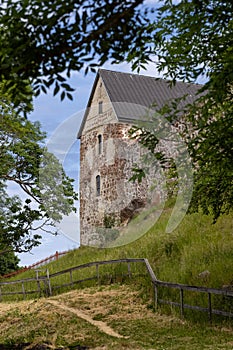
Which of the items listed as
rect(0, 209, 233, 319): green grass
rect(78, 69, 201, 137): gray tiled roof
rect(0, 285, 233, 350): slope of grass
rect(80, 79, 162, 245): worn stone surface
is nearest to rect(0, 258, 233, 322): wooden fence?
rect(0, 209, 233, 319): green grass

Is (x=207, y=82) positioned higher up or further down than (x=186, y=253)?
higher up

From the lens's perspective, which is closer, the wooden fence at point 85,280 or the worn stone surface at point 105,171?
the wooden fence at point 85,280

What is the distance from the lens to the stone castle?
27719 mm

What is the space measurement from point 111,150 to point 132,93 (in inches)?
150

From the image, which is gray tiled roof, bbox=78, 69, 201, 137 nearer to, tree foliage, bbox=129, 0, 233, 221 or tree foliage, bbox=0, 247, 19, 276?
tree foliage, bbox=0, 247, 19, 276

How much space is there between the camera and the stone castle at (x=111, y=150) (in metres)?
27.7

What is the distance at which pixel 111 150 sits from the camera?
95.8 ft

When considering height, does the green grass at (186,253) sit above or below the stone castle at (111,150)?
below

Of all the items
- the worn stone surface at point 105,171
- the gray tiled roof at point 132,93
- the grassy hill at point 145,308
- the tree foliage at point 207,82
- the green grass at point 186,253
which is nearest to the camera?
the tree foliage at point 207,82

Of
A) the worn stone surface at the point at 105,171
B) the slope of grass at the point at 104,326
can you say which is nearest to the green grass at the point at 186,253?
the slope of grass at the point at 104,326

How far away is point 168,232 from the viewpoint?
69.5 feet

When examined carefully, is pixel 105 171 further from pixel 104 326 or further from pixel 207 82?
pixel 207 82

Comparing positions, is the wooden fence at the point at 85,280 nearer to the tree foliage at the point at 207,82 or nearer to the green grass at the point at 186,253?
the green grass at the point at 186,253

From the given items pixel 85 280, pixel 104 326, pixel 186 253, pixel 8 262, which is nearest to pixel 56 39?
pixel 104 326
